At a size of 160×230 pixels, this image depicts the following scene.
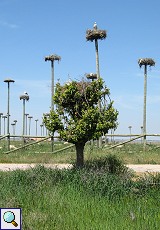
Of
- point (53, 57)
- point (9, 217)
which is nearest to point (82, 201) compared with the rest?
point (9, 217)

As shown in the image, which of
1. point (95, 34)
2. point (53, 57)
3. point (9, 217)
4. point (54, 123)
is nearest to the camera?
point (9, 217)

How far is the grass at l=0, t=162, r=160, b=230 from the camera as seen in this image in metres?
7.25

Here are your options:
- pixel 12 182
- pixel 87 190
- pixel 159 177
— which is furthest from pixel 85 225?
pixel 159 177

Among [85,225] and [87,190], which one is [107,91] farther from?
[85,225]

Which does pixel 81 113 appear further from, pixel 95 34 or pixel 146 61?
pixel 146 61

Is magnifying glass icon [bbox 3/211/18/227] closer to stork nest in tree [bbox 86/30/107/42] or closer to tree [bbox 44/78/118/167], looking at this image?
tree [bbox 44/78/118/167]

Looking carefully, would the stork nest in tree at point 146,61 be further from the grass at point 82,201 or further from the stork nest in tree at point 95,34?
the grass at point 82,201

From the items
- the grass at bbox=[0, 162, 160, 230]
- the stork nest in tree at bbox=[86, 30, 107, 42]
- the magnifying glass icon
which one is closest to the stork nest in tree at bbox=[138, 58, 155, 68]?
the stork nest in tree at bbox=[86, 30, 107, 42]

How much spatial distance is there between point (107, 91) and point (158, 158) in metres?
8.26

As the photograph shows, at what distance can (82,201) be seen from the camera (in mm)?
8820

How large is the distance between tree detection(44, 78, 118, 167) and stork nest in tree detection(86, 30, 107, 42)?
18440 millimetres

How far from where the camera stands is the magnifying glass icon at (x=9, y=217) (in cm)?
537

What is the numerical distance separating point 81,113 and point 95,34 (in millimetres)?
19441

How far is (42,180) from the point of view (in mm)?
11711
